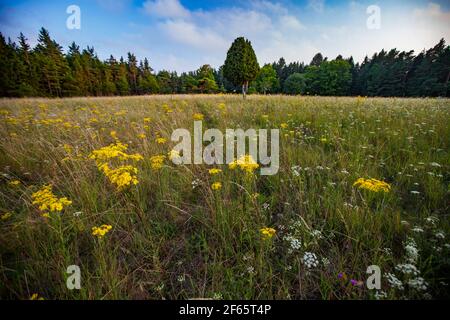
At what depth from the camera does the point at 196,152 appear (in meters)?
3.62

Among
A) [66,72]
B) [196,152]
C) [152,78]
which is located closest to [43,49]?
[66,72]

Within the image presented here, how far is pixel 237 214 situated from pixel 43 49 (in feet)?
151

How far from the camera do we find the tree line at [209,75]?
25.4m

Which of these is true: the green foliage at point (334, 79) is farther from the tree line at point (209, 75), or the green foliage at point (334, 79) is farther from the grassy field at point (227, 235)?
the grassy field at point (227, 235)

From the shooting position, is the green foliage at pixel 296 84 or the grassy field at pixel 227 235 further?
the green foliage at pixel 296 84

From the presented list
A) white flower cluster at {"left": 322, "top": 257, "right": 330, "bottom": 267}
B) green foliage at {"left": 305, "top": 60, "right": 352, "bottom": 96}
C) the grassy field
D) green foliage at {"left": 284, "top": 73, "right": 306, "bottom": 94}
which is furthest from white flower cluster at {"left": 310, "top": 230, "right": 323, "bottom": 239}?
green foliage at {"left": 284, "top": 73, "right": 306, "bottom": 94}

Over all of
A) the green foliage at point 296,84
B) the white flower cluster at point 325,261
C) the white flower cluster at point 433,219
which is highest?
the green foliage at point 296,84

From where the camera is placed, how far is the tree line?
83.3ft

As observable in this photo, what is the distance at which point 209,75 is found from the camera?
46.8m

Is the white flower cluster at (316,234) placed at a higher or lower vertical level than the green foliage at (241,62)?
lower

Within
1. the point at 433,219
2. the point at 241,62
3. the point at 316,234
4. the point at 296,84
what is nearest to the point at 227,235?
the point at 316,234

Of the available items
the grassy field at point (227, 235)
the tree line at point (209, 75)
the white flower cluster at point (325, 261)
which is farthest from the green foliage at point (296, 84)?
the white flower cluster at point (325, 261)

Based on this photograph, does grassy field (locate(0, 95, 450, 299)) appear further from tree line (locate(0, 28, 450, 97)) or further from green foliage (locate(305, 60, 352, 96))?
green foliage (locate(305, 60, 352, 96))

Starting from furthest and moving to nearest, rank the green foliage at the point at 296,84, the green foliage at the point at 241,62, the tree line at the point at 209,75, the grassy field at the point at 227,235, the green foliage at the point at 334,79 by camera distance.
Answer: the green foliage at the point at 296,84, the green foliage at the point at 334,79, the tree line at the point at 209,75, the green foliage at the point at 241,62, the grassy field at the point at 227,235
